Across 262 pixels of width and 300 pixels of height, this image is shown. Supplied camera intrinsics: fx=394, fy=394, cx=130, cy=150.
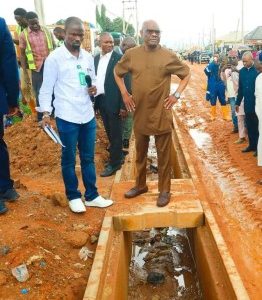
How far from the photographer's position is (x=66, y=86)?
396 centimetres

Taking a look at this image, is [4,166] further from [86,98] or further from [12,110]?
[86,98]

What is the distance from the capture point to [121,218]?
14.7 ft

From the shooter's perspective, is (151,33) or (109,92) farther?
(109,92)

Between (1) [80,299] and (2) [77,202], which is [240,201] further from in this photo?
(1) [80,299]

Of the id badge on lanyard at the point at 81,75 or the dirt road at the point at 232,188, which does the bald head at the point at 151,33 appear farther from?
the dirt road at the point at 232,188

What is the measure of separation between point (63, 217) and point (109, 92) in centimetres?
210

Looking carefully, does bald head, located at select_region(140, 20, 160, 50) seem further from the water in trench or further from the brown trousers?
the water in trench

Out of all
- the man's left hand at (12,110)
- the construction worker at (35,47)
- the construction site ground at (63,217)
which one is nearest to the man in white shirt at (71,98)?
the man's left hand at (12,110)

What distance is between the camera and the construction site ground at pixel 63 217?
3.34 m

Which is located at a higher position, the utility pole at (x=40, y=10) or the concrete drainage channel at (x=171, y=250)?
the utility pole at (x=40, y=10)

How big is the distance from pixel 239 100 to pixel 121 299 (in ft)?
15.8

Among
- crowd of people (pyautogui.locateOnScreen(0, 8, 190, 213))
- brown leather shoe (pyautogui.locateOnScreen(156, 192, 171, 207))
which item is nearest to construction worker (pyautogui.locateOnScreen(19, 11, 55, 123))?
crowd of people (pyautogui.locateOnScreen(0, 8, 190, 213))

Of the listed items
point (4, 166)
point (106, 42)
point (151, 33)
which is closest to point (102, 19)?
point (106, 42)

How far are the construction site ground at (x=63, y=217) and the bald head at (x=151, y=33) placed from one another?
6.24ft
